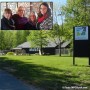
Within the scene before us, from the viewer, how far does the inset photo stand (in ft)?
132

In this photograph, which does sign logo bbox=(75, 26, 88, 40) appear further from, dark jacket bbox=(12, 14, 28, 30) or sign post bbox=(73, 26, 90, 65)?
dark jacket bbox=(12, 14, 28, 30)

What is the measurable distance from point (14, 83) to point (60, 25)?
66.5m

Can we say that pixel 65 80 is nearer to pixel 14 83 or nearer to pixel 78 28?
pixel 14 83

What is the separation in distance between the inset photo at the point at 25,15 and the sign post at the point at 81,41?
53.6 ft

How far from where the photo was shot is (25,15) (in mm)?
42031

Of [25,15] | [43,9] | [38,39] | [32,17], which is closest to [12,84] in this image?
[32,17]

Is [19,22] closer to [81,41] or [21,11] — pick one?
[21,11]

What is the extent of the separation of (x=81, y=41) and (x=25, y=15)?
19.4m

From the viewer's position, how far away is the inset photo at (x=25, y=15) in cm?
4016

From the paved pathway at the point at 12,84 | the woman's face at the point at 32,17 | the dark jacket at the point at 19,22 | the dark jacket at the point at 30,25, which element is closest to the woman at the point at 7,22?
the dark jacket at the point at 19,22

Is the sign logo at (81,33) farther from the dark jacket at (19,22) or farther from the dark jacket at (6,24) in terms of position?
the dark jacket at (6,24)

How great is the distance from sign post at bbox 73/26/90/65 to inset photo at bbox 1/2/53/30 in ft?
53.6

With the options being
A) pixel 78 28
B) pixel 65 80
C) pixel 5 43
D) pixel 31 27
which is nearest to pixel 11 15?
pixel 31 27

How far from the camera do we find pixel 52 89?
12578 mm
